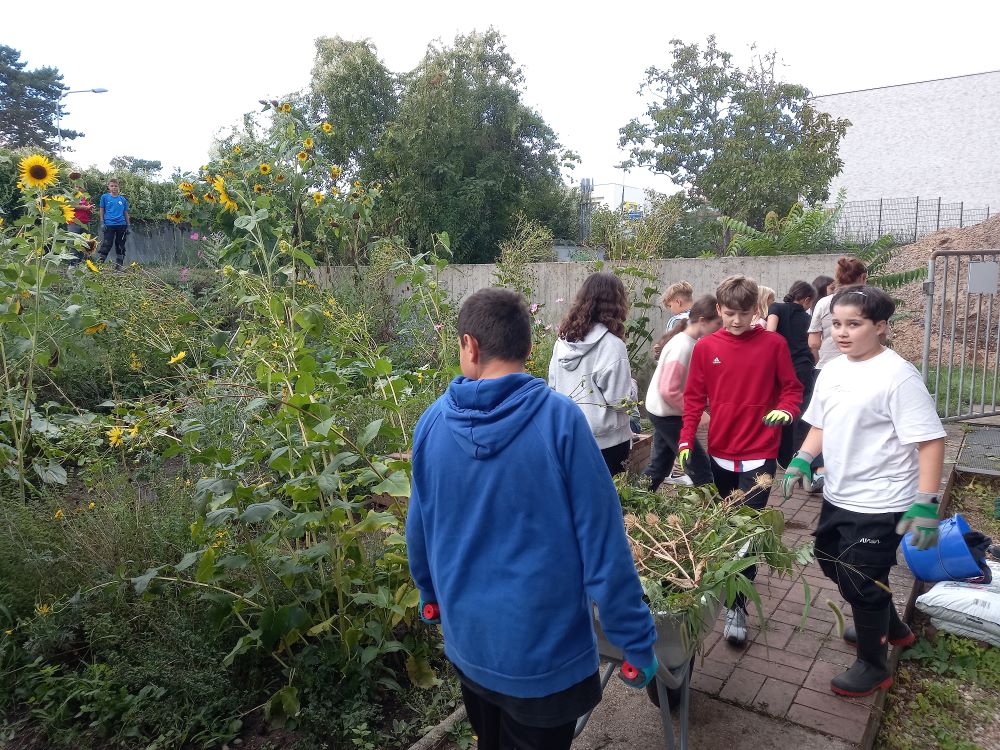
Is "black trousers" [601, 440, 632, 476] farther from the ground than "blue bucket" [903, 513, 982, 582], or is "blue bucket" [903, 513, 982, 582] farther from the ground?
"black trousers" [601, 440, 632, 476]

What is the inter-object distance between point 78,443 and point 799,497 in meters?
4.98

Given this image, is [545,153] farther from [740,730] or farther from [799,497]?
[740,730]

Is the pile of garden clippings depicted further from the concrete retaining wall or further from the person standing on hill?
the person standing on hill

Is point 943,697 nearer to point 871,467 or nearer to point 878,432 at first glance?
point 871,467

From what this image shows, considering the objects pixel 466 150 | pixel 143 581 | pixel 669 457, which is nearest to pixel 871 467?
pixel 669 457

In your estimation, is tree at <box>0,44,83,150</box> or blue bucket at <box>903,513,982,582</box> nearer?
blue bucket at <box>903,513,982,582</box>

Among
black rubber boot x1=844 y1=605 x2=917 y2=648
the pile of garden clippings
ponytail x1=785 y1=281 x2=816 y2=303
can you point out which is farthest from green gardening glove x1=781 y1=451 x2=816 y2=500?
the pile of garden clippings

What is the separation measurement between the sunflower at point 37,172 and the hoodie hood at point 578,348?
3098 millimetres

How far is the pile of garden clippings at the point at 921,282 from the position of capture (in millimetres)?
11500

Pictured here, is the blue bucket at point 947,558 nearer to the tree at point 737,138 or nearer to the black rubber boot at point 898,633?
the black rubber boot at point 898,633

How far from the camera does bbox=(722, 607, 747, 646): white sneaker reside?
131 inches

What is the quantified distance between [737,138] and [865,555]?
67.7 ft

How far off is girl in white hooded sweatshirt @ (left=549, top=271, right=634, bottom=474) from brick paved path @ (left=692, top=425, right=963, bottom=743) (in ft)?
3.90

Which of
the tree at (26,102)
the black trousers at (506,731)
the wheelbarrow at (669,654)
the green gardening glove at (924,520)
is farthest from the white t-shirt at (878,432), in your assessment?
the tree at (26,102)
